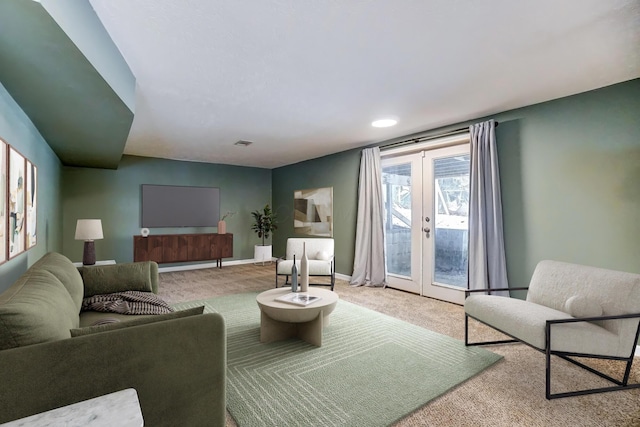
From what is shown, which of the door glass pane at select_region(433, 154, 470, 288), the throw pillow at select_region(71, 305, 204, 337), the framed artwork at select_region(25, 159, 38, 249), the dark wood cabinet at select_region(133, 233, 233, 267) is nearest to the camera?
the throw pillow at select_region(71, 305, 204, 337)

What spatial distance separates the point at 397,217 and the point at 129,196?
5.06 m

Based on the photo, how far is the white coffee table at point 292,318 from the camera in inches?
103

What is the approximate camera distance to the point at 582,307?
211cm

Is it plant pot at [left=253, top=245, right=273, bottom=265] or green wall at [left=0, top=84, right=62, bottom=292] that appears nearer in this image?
green wall at [left=0, top=84, right=62, bottom=292]

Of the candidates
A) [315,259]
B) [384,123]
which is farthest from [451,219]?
[315,259]

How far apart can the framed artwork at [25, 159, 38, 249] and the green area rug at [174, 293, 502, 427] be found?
79.7 inches

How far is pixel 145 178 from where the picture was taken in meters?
6.17

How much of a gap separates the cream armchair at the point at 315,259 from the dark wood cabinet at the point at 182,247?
6.40ft

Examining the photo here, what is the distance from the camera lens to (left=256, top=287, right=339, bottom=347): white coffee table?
8.55 feet

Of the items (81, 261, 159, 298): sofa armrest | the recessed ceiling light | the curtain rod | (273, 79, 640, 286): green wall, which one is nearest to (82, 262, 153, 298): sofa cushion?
(81, 261, 159, 298): sofa armrest

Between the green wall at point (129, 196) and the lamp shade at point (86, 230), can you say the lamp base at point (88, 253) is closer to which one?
the lamp shade at point (86, 230)

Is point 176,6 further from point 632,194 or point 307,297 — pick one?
point 632,194

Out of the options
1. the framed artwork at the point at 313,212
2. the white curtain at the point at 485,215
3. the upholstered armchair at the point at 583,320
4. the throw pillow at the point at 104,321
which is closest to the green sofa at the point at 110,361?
the throw pillow at the point at 104,321

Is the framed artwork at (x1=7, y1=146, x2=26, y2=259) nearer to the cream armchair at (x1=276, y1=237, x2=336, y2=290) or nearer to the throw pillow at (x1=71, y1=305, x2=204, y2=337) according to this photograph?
the throw pillow at (x1=71, y1=305, x2=204, y2=337)
